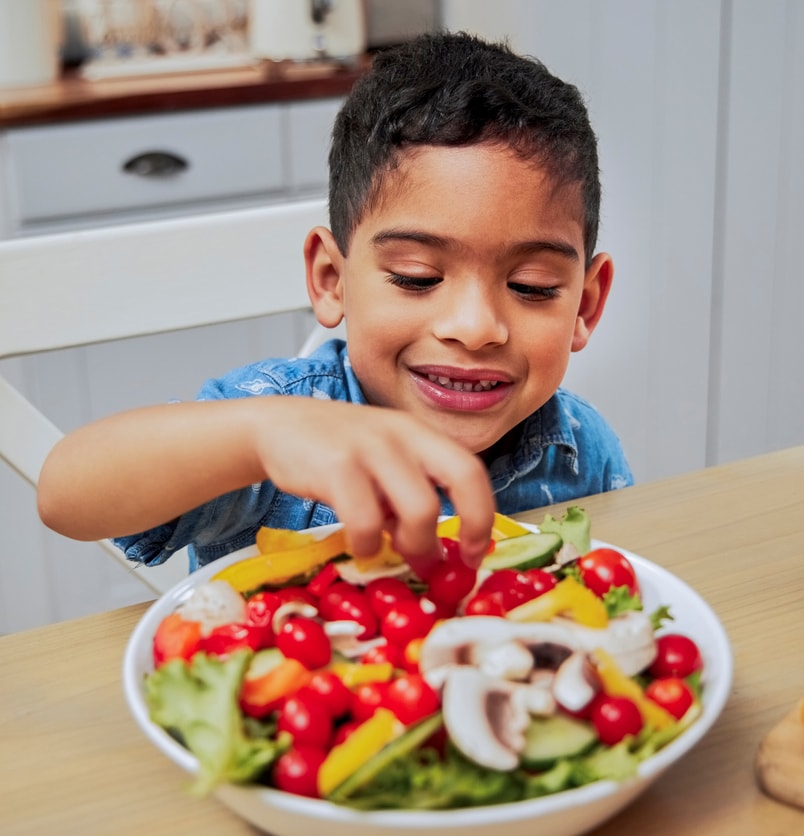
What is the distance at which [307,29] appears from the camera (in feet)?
8.04

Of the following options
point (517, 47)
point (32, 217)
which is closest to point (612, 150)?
point (517, 47)

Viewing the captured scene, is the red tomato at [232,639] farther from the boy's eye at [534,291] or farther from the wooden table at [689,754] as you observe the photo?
the boy's eye at [534,291]

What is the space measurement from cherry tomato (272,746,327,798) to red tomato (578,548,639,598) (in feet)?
0.70

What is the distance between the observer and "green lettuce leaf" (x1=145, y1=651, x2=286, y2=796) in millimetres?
500

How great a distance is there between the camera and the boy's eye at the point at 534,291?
3.11ft

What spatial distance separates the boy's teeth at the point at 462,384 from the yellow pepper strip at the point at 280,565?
311mm

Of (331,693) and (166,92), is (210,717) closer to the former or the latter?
(331,693)

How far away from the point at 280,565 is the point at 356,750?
0.19m

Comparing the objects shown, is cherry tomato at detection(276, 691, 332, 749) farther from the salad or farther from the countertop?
the countertop

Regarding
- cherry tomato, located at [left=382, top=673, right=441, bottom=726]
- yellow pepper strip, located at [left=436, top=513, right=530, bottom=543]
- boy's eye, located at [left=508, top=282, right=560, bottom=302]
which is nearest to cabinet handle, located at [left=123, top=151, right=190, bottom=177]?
boy's eye, located at [left=508, top=282, right=560, bottom=302]

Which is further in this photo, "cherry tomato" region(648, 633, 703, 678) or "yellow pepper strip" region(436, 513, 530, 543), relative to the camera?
"yellow pepper strip" region(436, 513, 530, 543)

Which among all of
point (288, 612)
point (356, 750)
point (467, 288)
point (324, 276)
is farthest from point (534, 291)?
point (356, 750)

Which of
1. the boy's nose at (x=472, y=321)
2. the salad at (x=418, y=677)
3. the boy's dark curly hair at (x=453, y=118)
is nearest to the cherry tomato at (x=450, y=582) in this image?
the salad at (x=418, y=677)

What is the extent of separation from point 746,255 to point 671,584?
2.05 meters
